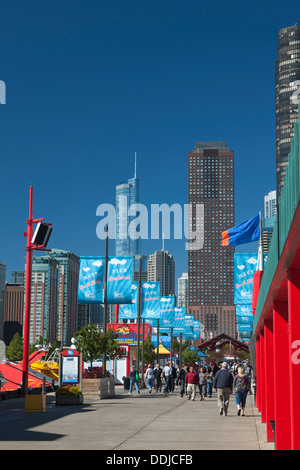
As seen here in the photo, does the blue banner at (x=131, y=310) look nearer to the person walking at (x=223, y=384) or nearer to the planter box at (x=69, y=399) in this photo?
the planter box at (x=69, y=399)

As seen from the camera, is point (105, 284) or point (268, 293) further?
point (105, 284)

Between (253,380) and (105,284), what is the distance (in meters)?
8.95

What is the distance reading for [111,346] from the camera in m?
34.8

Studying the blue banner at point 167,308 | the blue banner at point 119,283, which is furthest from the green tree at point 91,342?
the blue banner at point 167,308

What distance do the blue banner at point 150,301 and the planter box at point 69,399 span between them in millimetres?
18730

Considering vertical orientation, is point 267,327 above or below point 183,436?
above

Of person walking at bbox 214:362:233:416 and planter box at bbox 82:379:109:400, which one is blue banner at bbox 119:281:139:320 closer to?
planter box at bbox 82:379:109:400

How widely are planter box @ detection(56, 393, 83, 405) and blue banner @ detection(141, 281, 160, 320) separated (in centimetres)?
1873

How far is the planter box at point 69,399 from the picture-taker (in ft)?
87.1

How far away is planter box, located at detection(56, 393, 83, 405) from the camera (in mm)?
26547

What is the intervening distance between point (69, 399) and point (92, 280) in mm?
7278
